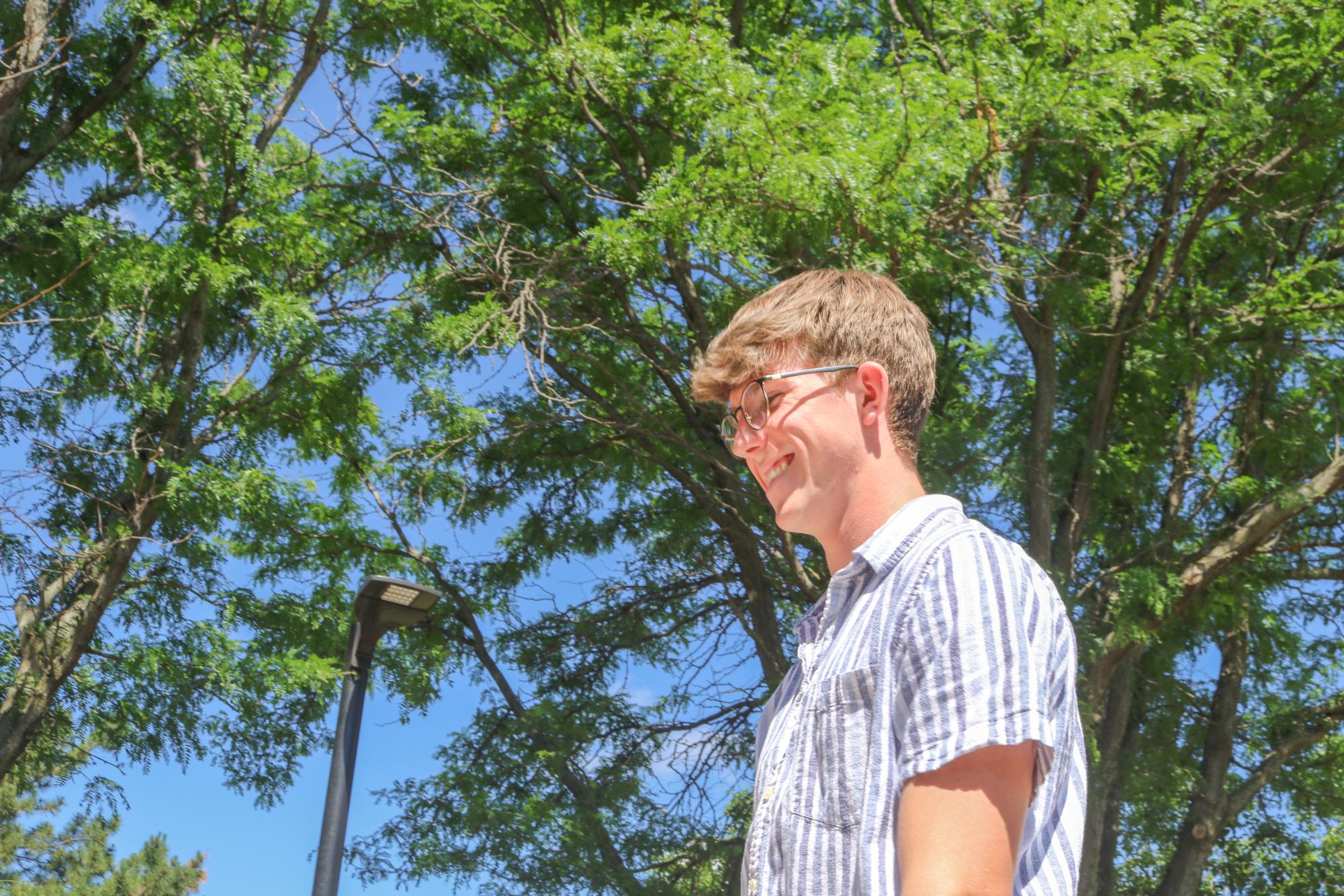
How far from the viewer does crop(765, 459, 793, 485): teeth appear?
65.1 inches

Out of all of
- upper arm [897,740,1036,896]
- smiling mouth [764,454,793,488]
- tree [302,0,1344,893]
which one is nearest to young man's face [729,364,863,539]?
smiling mouth [764,454,793,488]

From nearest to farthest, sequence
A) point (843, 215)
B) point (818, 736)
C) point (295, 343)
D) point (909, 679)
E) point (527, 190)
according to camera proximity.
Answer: point (909, 679), point (818, 736), point (843, 215), point (295, 343), point (527, 190)

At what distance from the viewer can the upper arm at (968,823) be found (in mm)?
1184

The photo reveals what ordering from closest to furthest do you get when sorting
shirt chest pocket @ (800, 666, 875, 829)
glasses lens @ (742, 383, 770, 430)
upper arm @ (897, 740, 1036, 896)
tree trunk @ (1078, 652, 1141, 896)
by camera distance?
upper arm @ (897, 740, 1036, 896)
shirt chest pocket @ (800, 666, 875, 829)
glasses lens @ (742, 383, 770, 430)
tree trunk @ (1078, 652, 1141, 896)

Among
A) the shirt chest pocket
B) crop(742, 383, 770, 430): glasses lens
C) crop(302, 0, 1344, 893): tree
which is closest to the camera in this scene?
the shirt chest pocket

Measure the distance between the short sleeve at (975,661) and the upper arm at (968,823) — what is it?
16 mm

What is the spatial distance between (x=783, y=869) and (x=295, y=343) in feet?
24.8

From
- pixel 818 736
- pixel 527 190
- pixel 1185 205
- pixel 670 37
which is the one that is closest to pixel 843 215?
pixel 670 37

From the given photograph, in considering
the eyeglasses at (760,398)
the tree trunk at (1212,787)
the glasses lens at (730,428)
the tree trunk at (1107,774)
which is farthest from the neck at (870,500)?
the tree trunk at (1212,787)

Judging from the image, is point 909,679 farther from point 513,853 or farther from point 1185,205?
point 1185,205

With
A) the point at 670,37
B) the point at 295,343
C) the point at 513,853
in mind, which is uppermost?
the point at 670,37

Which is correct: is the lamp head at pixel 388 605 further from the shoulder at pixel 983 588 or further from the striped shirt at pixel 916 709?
the shoulder at pixel 983 588

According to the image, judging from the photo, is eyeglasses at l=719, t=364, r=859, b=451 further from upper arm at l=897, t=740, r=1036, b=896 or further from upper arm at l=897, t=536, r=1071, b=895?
upper arm at l=897, t=740, r=1036, b=896

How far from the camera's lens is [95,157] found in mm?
9438
